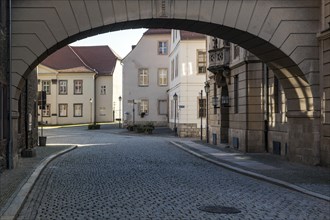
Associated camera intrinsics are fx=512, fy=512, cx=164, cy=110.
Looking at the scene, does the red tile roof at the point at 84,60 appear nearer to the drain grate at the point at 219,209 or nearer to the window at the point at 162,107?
the window at the point at 162,107

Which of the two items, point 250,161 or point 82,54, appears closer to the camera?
point 250,161

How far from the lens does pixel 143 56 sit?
61812mm

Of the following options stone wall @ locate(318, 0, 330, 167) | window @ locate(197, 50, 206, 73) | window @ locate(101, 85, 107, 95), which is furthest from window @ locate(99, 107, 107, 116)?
stone wall @ locate(318, 0, 330, 167)

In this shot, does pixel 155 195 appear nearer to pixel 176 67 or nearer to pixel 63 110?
pixel 176 67

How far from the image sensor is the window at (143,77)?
6191 centimetres

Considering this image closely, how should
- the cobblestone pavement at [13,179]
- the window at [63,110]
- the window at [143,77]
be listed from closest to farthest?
the cobblestone pavement at [13,179] → the window at [143,77] → the window at [63,110]

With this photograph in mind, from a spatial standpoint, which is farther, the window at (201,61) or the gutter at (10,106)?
the window at (201,61)

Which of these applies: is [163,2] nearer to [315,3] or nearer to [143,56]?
[315,3]

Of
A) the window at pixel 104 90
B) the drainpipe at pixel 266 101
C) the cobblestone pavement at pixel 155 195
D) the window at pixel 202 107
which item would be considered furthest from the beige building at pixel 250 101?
the window at pixel 104 90

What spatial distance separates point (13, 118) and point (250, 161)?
891 centimetres

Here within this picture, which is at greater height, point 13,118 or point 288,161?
point 13,118

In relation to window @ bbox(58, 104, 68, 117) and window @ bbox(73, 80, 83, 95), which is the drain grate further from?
window @ bbox(58, 104, 68, 117)

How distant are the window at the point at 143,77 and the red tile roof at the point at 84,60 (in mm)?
16497

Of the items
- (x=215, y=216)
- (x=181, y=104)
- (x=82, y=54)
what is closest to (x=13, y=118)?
(x=215, y=216)
